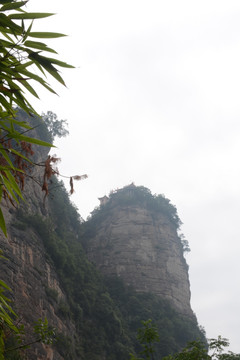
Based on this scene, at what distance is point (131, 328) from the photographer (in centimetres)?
3127

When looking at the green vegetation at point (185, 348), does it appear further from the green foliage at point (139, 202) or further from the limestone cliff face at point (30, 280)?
the green foliage at point (139, 202)

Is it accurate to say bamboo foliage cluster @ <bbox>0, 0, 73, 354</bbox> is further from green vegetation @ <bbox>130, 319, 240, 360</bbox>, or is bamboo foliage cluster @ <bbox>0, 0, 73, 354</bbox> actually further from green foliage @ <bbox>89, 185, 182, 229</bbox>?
green foliage @ <bbox>89, 185, 182, 229</bbox>

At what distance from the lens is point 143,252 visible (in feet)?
136

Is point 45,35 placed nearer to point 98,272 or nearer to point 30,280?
point 30,280

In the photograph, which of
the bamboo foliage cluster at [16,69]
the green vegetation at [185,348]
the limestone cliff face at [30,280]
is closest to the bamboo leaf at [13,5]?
the bamboo foliage cluster at [16,69]

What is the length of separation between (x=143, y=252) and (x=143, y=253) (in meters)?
0.12

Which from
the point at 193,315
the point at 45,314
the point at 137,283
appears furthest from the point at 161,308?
→ the point at 45,314

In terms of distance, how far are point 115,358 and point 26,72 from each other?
2501cm

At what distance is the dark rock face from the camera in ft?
128

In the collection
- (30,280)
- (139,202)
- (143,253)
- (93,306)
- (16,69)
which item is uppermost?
(139,202)

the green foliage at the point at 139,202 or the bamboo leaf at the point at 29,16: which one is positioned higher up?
the green foliage at the point at 139,202

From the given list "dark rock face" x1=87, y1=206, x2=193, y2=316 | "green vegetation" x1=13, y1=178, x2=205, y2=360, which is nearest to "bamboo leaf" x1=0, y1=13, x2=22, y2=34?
"green vegetation" x1=13, y1=178, x2=205, y2=360

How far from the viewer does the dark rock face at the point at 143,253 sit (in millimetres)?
39031

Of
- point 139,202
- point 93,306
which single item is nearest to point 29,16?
point 93,306
